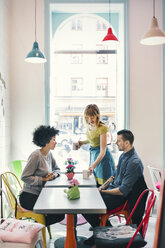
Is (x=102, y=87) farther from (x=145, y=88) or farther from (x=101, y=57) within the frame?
(x=145, y=88)

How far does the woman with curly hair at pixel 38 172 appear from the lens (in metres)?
2.80

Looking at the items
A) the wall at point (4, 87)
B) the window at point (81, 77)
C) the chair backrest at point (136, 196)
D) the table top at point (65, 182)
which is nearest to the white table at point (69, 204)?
the table top at point (65, 182)

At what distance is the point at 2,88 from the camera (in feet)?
12.4

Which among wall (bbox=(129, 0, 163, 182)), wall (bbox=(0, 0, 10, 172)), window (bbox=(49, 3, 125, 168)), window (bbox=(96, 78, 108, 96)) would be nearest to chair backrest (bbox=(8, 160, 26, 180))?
wall (bbox=(0, 0, 10, 172))

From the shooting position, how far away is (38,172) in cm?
296

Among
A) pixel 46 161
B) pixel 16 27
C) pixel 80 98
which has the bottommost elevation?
pixel 46 161

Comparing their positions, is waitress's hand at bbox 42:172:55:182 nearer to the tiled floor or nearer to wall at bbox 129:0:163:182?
the tiled floor

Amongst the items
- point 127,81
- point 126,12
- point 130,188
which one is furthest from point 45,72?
point 130,188

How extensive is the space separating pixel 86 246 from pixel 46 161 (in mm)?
1020

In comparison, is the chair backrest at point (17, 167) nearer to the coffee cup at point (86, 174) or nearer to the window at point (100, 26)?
the coffee cup at point (86, 174)

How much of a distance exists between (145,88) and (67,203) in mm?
2657

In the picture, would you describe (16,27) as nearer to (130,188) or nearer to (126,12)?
(126,12)

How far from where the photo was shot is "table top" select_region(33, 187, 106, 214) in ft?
6.73

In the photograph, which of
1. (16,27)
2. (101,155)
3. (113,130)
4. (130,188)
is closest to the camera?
(130,188)
